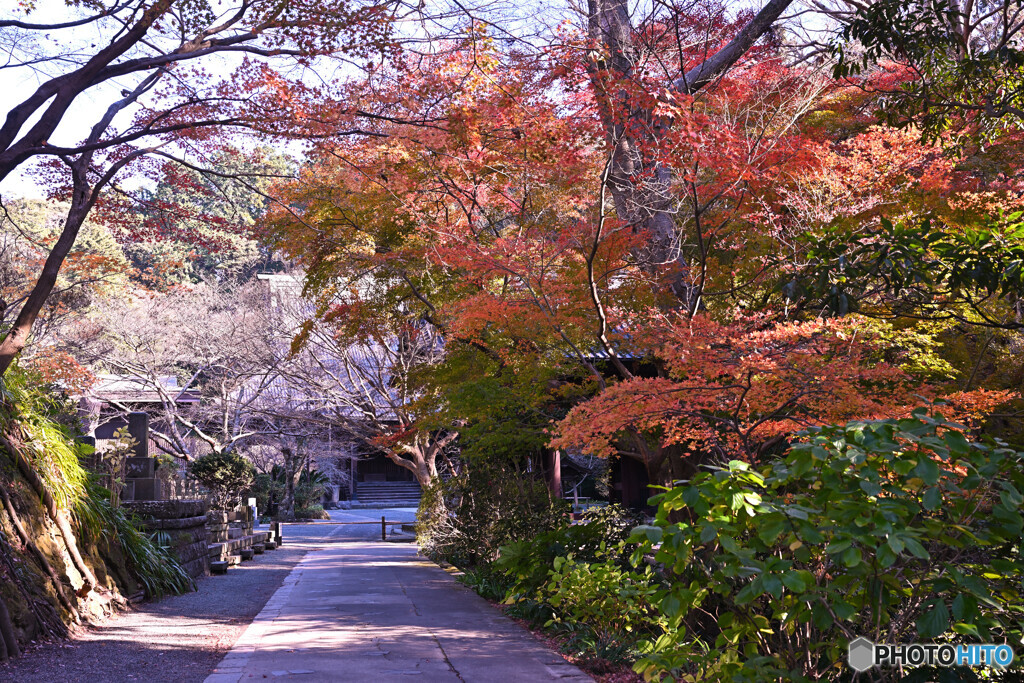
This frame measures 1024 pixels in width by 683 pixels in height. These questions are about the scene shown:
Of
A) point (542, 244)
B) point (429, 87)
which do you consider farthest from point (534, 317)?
point (429, 87)

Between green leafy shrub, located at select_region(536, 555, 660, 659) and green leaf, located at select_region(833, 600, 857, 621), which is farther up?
green leaf, located at select_region(833, 600, 857, 621)

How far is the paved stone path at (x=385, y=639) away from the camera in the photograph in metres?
6.33

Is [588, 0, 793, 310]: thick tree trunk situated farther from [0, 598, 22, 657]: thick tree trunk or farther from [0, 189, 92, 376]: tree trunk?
[0, 598, 22, 657]: thick tree trunk

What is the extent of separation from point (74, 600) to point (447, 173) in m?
7.38

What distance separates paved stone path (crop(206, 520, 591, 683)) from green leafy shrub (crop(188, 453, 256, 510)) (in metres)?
7.50

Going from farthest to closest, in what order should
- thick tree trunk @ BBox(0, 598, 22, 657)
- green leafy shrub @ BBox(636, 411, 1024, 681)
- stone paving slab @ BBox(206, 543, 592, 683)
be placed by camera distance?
thick tree trunk @ BBox(0, 598, 22, 657) → stone paving slab @ BBox(206, 543, 592, 683) → green leafy shrub @ BBox(636, 411, 1024, 681)

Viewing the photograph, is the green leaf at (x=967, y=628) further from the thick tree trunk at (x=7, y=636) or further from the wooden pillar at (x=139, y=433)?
the wooden pillar at (x=139, y=433)

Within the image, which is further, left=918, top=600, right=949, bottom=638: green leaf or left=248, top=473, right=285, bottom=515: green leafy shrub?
left=248, top=473, right=285, bottom=515: green leafy shrub

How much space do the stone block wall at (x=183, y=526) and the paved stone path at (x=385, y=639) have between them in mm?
1749

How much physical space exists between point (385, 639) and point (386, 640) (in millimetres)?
63

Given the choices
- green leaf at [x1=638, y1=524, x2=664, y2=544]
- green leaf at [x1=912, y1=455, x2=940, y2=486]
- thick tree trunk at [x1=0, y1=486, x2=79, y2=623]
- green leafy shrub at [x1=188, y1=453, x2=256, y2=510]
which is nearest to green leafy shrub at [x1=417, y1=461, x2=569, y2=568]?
thick tree trunk at [x1=0, y1=486, x2=79, y2=623]

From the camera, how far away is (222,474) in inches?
787

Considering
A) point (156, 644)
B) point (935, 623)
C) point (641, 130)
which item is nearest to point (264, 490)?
point (156, 644)

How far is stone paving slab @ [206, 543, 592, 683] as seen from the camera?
249 inches
